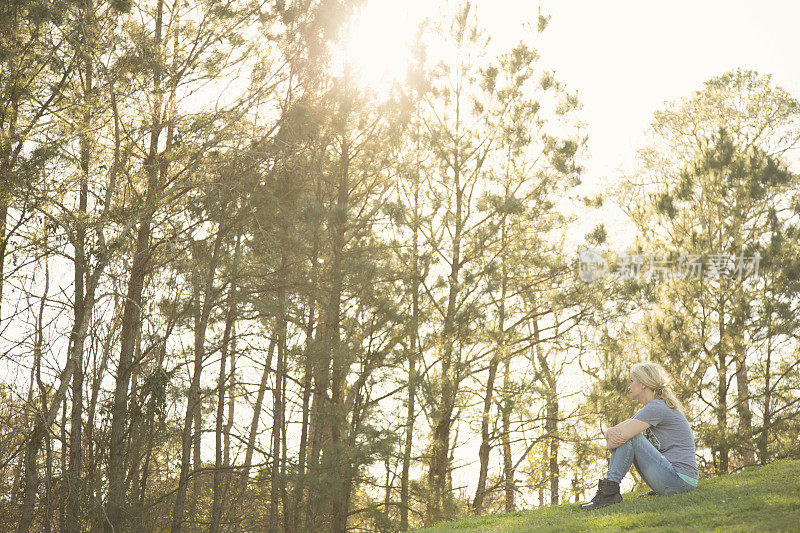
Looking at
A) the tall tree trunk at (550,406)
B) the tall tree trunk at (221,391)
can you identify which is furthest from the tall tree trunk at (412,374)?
the tall tree trunk at (221,391)

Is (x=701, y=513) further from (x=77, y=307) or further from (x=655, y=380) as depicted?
(x=77, y=307)

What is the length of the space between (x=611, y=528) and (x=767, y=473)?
11.3ft

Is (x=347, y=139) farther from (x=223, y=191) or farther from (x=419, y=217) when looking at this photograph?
(x=223, y=191)

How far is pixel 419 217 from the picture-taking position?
47.8 feet

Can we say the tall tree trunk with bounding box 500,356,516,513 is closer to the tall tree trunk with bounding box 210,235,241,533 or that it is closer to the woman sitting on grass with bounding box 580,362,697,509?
the tall tree trunk with bounding box 210,235,241,533

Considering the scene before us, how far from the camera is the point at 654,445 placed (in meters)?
6.49

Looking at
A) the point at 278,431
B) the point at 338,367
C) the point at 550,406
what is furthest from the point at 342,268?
the point at 550,406

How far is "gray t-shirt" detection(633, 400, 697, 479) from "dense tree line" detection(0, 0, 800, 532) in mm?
6431

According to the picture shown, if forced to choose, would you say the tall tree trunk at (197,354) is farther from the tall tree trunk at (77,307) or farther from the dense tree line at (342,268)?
the tall tree trunk at (77,307)

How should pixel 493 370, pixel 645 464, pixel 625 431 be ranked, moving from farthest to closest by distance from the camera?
pixel 493 370 < pixel 645 464 < pixel 625 431

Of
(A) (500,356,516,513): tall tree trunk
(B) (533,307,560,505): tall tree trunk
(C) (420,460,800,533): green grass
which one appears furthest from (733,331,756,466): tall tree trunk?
(C) (420,460,800,533): green grass

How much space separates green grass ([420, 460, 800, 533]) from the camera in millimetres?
5078

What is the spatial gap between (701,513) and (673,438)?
997 mm

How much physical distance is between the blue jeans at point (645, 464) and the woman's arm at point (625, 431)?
0.10 meters
